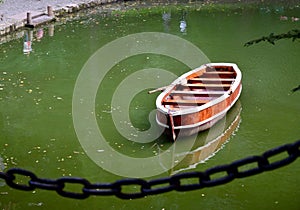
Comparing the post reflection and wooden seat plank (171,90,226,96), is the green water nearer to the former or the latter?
the post reflection

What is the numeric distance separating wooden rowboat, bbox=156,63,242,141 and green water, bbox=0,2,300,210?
325 mm

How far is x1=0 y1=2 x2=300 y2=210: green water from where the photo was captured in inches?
220

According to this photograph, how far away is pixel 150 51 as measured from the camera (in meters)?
11.5

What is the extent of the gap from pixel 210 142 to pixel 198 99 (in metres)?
0.84

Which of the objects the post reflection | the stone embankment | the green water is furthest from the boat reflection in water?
the stone embankment

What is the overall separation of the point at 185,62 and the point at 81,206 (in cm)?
581

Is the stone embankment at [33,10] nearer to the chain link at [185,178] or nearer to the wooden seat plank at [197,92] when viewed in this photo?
the wooden seat plank at [197,92]

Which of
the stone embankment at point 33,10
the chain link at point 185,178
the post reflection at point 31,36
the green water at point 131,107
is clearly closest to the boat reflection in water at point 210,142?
the green water at point 131,107

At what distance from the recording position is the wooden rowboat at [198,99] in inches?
266

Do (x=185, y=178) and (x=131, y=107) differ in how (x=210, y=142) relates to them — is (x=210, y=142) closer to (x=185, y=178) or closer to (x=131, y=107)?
(x=131, y=107)

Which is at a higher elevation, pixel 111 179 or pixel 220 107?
Result: pixel 220 107

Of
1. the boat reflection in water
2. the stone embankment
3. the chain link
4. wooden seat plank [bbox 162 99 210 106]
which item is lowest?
the boat reflection in water

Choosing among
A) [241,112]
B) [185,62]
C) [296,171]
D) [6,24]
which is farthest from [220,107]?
[6,24]

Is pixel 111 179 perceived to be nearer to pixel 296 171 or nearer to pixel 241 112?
pixel 296 171
